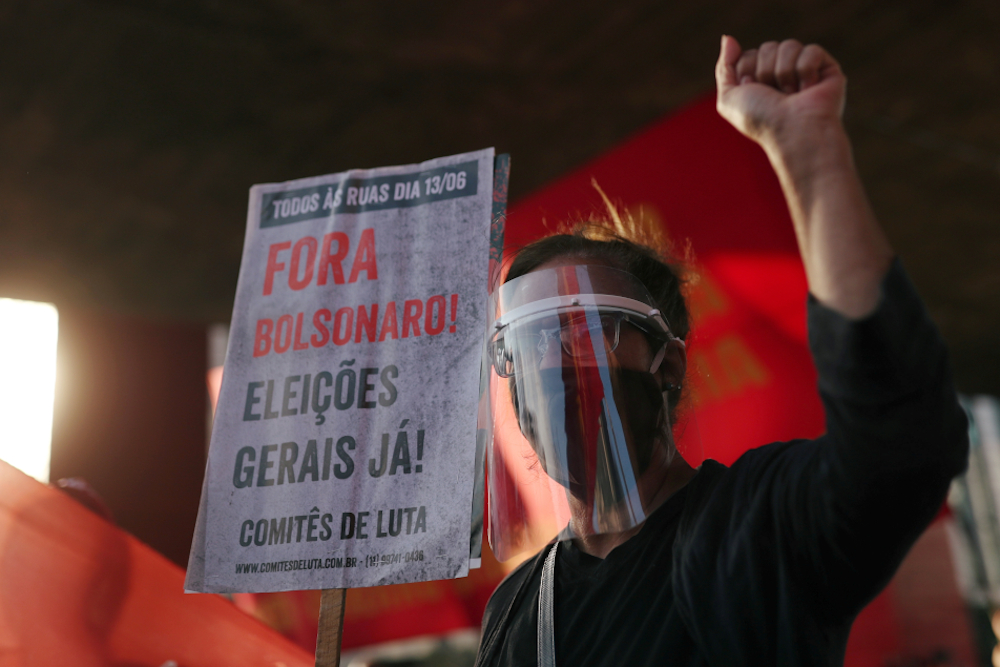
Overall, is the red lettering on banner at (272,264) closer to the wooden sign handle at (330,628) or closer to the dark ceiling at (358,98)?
the wooden sign handle at (330,628)

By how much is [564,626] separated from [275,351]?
2.56 ft

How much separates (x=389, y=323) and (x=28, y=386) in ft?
18.8

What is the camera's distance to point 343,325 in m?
1.62

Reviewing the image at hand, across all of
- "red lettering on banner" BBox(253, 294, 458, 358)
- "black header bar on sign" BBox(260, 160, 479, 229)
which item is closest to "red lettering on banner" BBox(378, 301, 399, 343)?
"red lettering on banner" BBox(253, 294, 458, 358)

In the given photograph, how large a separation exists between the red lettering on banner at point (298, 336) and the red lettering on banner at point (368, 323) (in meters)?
0.11

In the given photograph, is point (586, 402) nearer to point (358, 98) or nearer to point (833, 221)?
point (833, 221)

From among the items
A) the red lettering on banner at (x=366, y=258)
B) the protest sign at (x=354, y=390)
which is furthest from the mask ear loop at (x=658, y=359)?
the red lettering on banner at (x=366, y=258)

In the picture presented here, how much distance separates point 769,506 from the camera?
3.54 feet

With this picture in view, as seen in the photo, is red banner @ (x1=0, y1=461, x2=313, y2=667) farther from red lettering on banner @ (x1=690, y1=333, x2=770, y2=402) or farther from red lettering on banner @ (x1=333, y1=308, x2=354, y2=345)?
red lettering on banner @ (x1=690, y1=333, x2=770, y2=402)

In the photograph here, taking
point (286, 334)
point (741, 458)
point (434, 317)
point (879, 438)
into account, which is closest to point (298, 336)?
point (286, 334)

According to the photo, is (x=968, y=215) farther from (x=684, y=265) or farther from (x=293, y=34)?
(x=684, y=265)

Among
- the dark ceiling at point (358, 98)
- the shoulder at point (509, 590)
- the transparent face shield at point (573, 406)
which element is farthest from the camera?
the dark ceiling at point (358, 98)

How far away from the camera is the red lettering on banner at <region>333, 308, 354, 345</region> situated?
5.26 ft

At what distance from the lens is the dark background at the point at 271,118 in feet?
16.3
